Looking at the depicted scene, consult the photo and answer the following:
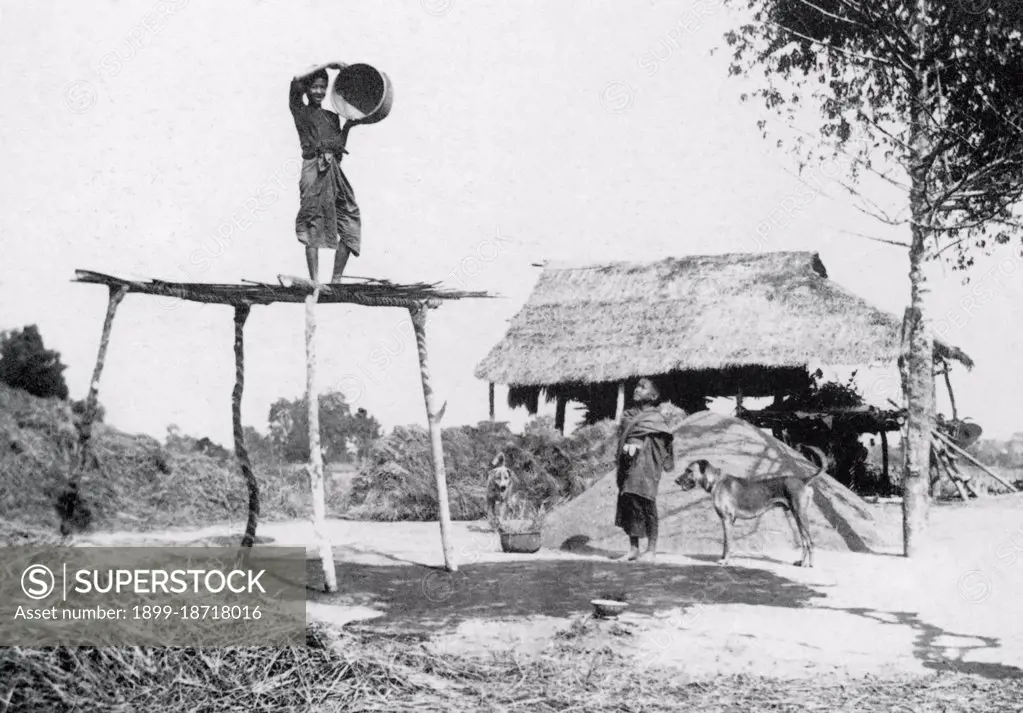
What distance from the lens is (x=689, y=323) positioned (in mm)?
16875

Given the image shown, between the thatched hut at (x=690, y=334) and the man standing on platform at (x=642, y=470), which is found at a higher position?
the thatched hut at (x=690, y=334)

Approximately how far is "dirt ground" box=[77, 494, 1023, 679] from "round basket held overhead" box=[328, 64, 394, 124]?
323 cm

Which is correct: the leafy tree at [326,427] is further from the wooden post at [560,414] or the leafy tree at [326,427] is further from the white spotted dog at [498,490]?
the white spotted dog at [498,490]

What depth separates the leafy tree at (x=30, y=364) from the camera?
12.2 metres

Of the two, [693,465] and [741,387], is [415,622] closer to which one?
[693,465]

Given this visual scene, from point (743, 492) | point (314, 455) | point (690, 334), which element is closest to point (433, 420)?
point (314, 455)

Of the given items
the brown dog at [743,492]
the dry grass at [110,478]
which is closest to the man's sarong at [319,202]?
the brown dog at [743,492]

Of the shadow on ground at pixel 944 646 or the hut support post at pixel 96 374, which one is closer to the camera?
the shadow on ground at pixel 944 646

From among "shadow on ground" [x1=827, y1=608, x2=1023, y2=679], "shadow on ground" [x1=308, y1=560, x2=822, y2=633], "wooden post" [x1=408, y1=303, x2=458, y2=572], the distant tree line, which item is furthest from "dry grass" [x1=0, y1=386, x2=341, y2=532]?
"shadow on ground" [x1=827, y1=608, x2=1023, y2=679]

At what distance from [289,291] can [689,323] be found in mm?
11346

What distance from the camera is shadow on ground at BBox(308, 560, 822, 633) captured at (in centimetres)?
603

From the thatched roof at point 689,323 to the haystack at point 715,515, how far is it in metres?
5.53

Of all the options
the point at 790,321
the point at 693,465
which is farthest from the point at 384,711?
the point at 790,321

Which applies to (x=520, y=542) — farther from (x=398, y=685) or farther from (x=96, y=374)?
(x=398, y=685)
